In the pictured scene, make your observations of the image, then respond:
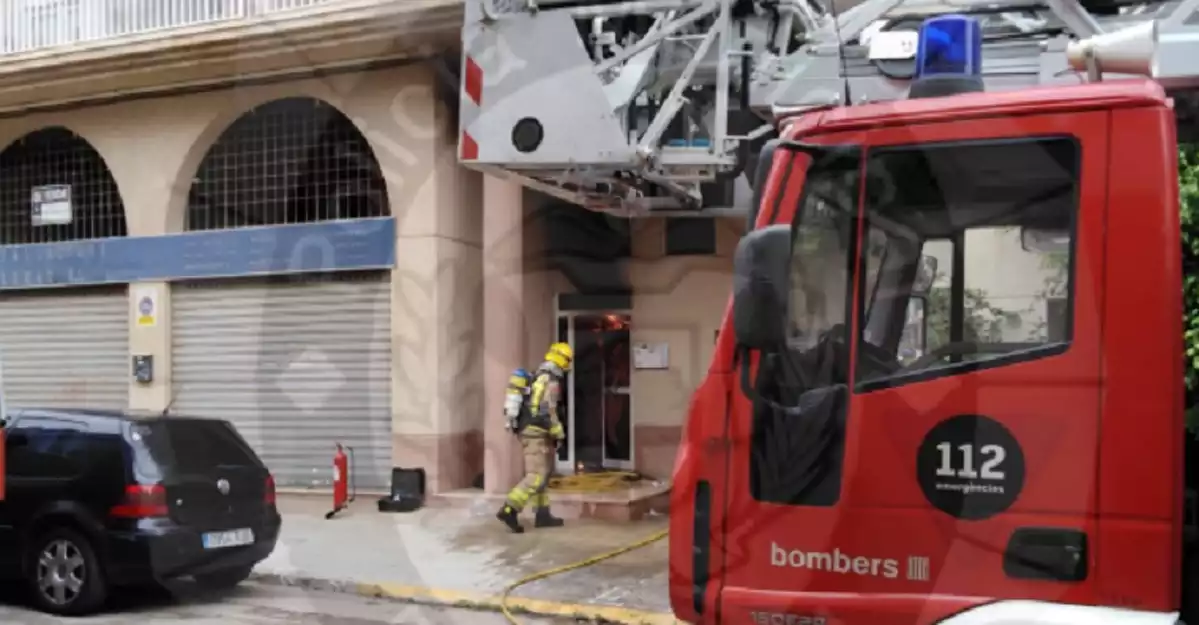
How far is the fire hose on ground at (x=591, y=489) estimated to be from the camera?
8750mm

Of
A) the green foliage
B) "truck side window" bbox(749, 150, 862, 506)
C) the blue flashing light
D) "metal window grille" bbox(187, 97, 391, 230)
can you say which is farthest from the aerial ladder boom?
"metal window grille" bbox(187, 97, 391, 230)

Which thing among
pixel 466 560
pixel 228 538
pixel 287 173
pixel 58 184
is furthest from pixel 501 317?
pixel 58 184

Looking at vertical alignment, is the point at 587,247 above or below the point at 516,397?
above

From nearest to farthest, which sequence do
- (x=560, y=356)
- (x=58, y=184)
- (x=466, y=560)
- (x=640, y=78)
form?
1. (x=640, y=78)
2. (x=466, y=560)
3. (x=560, y=356)
4. (x=58, y=184)

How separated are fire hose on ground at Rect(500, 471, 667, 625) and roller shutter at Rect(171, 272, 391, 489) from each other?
214 centimetres

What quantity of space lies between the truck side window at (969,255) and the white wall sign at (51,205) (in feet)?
45.5

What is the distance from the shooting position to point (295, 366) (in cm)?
1332

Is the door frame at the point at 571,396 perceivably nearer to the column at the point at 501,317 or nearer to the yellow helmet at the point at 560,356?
the column at the point at 501,317

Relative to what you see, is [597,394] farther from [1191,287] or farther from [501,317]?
[1191,287]

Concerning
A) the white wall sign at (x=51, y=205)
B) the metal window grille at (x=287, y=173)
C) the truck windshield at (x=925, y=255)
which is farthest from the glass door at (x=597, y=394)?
the truck windshield at (x=925, y=255)

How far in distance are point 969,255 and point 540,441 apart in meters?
7.46

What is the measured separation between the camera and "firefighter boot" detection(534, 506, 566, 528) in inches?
426

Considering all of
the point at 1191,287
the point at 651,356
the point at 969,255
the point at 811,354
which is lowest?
the point at 651,356

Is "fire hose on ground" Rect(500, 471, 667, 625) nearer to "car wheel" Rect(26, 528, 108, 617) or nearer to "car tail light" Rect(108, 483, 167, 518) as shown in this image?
"car tail light" Rect(108, 483, 167, 518)
